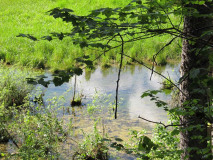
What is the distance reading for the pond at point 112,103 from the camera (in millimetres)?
6492

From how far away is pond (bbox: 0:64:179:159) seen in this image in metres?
6.49

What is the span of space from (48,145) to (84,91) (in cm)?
409

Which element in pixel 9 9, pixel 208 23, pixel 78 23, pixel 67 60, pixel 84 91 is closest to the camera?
pixel 78 23

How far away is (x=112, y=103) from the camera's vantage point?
754 cm

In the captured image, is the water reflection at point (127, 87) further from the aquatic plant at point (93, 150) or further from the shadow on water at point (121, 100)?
the aquatic plant at point (93, 150)

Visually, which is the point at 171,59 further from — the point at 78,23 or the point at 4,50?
the point at 78,23

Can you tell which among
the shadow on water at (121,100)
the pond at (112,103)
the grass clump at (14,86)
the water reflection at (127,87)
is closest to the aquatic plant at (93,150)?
the pond at (112,103)

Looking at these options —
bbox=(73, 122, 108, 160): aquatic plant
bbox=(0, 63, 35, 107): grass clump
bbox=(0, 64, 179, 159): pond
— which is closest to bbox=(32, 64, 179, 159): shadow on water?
bbox=(0, 64, 179, 159): pond

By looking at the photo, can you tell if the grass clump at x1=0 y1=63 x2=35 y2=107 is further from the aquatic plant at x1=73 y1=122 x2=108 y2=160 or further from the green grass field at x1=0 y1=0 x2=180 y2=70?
the aquatic plant at x1=73 y1=122 x2=108 y2=160

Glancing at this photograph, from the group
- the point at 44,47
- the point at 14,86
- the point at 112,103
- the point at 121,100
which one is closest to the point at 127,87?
the point at 121,100

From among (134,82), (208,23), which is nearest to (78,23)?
(208,23)

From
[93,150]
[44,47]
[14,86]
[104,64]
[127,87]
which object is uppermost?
[44,47]

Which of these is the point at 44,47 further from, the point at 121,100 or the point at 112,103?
the point at 112,103

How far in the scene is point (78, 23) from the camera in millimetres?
2475
